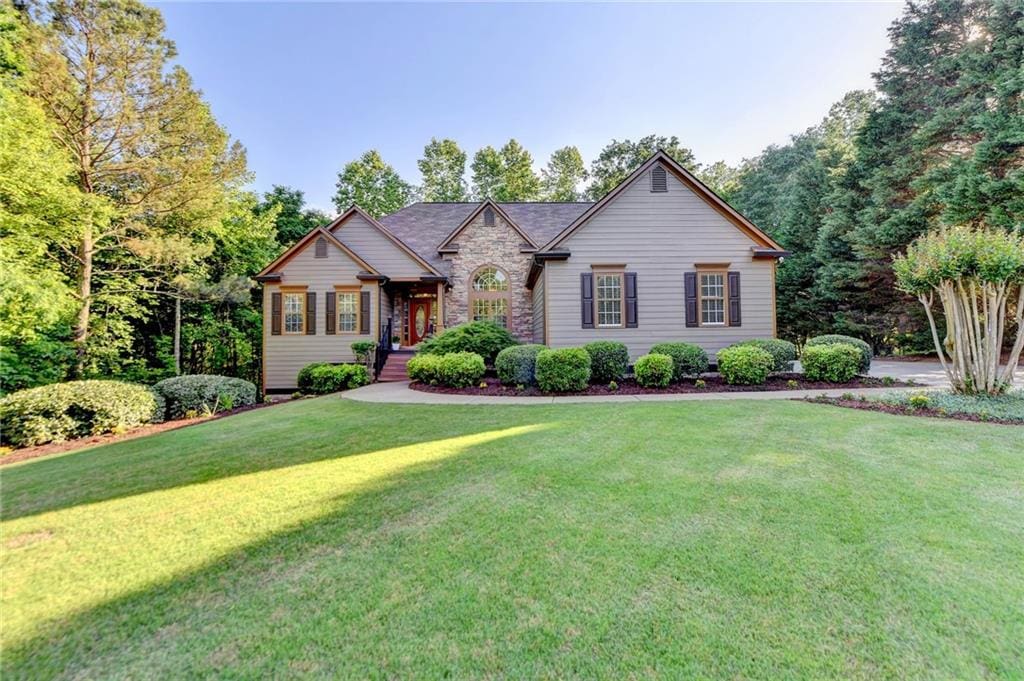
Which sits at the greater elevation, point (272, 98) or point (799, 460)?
point (272, 98)

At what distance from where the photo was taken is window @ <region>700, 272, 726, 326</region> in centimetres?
1216

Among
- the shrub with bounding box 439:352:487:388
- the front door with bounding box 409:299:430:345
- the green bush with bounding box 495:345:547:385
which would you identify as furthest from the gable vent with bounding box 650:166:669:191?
the front door with bounding box 409:299:430:345

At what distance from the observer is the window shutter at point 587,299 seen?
1204 cm

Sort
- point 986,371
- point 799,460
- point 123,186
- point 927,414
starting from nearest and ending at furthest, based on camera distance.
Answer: point 799,460, point 927,414, point 986,371, point 123,186

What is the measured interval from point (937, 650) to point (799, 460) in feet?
9.15

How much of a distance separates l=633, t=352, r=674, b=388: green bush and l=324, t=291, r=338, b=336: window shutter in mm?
10388

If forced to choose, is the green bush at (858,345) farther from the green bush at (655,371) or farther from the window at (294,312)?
the window at (294,312)

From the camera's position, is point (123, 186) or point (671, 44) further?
point (123, 186)

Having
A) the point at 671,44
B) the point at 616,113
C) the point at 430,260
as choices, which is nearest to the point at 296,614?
the point at 671,44

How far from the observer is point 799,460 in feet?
14.2

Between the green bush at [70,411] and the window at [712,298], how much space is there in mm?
14126

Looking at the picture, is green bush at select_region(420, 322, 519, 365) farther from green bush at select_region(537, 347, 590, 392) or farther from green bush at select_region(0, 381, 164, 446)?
green bush at select_region(0, 381, 164, 446)

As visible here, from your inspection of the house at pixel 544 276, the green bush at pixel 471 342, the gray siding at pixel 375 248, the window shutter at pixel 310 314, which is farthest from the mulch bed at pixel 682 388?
the gray siding at pixel 375 248

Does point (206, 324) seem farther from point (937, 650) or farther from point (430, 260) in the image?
point (937, 650)
